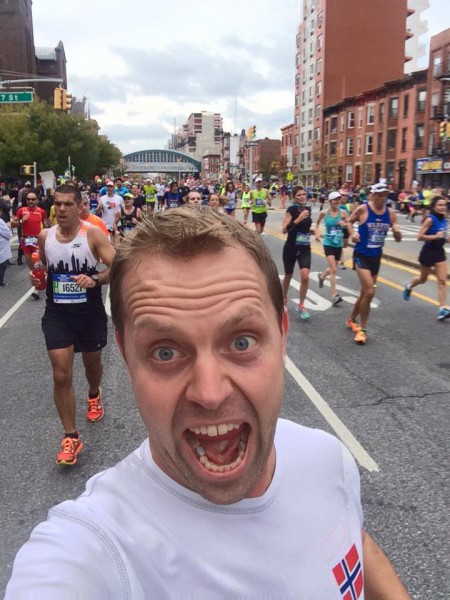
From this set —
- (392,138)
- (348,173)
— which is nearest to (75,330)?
(392,138)

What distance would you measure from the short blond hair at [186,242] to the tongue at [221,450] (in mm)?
344

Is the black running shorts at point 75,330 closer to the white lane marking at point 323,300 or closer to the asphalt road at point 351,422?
the asphalt road at point 351,422

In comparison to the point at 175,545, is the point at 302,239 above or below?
below

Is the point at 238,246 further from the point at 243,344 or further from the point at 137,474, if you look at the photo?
the point at 137,474

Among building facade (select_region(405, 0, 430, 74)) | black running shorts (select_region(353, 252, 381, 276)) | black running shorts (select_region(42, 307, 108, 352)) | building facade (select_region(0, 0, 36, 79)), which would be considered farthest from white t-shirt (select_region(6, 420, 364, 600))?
building facade (select_region(405, 0, 430, 74))

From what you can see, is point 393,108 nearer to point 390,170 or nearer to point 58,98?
point 390,170

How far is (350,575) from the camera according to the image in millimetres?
1304

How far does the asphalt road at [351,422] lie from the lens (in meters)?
3.16

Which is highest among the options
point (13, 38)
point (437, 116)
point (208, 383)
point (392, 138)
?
point (13, 38)

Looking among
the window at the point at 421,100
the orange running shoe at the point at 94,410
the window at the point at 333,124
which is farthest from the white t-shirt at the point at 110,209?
the window at the point at 333,124

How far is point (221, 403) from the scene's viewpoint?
1.11 metres

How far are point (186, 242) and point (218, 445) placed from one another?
1.48ft

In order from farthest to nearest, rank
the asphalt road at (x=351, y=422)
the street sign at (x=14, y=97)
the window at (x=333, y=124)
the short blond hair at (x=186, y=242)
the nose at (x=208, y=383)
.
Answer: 1. the window at (x=333, y=124)
2. the street sign at (x=14, y=97)
3. the asphalt road at (x=351, y=422)
4. the short blond hair at (x=186, y=242)
5. the nose at (x=208, y=383)

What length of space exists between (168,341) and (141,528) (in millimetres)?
406
